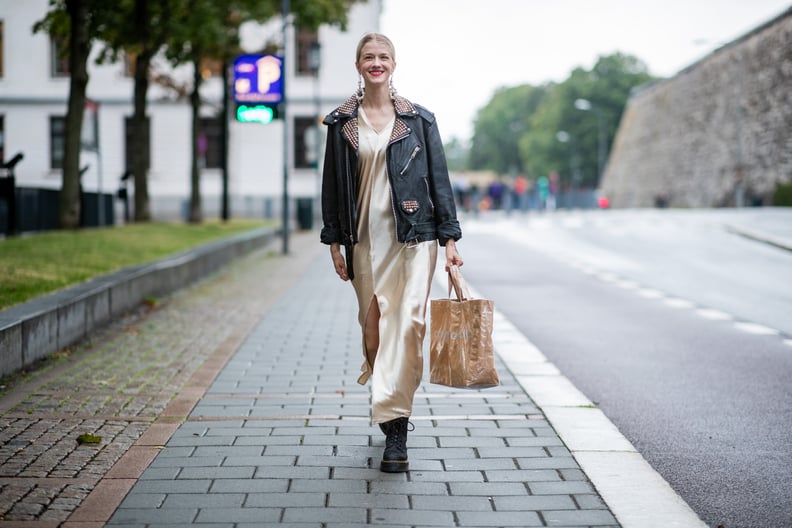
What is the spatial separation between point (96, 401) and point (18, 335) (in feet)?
3.71

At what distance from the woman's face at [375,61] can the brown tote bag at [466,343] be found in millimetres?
1075

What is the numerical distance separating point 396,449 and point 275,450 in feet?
2.26

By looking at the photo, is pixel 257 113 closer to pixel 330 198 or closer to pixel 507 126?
pixel 330 198

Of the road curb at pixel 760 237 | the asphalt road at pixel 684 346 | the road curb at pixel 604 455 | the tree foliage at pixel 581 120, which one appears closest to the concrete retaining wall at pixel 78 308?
the road curb at pixel 604 455

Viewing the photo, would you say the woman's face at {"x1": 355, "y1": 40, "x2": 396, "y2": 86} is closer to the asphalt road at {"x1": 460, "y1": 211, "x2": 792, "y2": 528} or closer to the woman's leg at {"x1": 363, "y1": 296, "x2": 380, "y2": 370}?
the woman's leg at {"x1": 363, "y1": 296, "x2": 380, "y2": 370}

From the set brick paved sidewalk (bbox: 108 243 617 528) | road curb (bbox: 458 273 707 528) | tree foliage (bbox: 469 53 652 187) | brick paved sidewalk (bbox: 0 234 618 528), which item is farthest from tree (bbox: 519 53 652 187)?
brick paved sidewalk (bbox: 108 243 617 528)

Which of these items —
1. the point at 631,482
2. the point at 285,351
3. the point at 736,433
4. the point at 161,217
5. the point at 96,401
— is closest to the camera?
the point at 631,482

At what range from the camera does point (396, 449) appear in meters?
4.75

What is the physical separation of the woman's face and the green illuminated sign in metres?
13.6

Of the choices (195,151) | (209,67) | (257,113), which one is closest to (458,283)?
(257,113)

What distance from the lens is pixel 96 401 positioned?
20.6ft

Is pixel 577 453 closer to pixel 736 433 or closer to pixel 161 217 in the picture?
pixel 736 433

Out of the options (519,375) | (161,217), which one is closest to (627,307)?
(519,375)

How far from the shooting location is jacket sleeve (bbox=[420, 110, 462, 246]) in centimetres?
495
